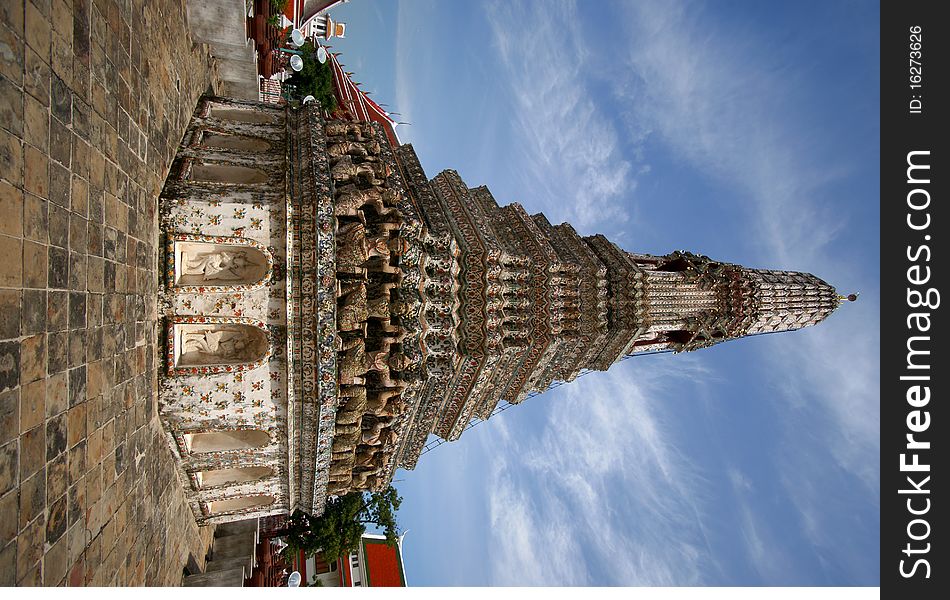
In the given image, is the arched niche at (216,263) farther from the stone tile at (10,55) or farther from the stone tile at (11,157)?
the stone tile at (10,55)

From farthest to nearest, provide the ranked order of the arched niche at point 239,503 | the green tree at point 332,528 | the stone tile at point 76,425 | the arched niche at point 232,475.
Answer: the green tree at point 332,528, the arched niche at point 239,503, the arched niche at point 232,475, the stone tile at point 76,425

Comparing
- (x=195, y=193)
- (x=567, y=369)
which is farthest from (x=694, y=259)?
(x=195, y=193)

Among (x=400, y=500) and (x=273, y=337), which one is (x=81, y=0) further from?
(x=400, y=500)

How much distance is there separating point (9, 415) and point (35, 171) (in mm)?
2698

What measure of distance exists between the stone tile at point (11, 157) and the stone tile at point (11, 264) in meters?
0.63

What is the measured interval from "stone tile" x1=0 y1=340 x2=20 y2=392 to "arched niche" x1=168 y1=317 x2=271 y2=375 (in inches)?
168

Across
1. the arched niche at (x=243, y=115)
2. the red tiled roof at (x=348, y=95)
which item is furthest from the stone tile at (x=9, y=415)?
the red tiled roof at (x=348, y=95)

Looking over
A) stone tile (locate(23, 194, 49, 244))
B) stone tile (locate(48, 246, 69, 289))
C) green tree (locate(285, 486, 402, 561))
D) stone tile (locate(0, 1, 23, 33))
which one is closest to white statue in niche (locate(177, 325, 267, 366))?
stone tile (locate(48, 246, 69, 289))

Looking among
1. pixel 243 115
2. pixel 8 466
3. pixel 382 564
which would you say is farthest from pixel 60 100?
pixel 382 564

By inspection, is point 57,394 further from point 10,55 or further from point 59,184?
point 10,55

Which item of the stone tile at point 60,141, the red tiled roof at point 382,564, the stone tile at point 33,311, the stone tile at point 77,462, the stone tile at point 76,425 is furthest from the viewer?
the red tiled roof at point 382,564

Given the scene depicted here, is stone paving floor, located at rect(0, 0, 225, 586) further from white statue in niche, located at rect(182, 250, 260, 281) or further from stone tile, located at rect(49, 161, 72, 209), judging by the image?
white statue in niche, located at rect(182, 250, 260, 281)

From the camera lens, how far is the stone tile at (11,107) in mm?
5562
